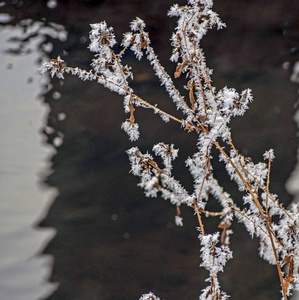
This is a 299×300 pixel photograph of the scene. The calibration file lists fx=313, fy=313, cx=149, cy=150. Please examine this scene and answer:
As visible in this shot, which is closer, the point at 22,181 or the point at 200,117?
the point at 200,117

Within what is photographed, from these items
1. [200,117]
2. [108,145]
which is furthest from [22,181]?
[200,117]

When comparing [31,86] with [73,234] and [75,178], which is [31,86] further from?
[73,234]

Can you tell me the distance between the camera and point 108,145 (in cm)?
142

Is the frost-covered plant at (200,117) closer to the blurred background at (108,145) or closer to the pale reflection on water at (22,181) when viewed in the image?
the blurred background at (108,145)

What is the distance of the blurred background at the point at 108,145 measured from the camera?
1.37 metres

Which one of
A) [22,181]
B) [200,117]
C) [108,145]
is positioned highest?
[108,145]

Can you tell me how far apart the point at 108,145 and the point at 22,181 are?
1.34 feet

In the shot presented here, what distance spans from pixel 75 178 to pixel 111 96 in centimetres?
41

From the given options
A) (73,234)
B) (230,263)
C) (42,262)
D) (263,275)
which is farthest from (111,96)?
(263,275)

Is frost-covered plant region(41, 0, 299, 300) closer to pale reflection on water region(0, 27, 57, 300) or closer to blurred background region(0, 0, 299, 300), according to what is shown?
blurred background region(0, 0, 299, 300)

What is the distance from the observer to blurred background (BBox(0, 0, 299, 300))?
137 cm

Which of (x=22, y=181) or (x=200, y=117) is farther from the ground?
(x=22, y=181)

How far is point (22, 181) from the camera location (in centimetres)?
138

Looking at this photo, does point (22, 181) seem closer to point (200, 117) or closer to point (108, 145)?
point (108, 145)
